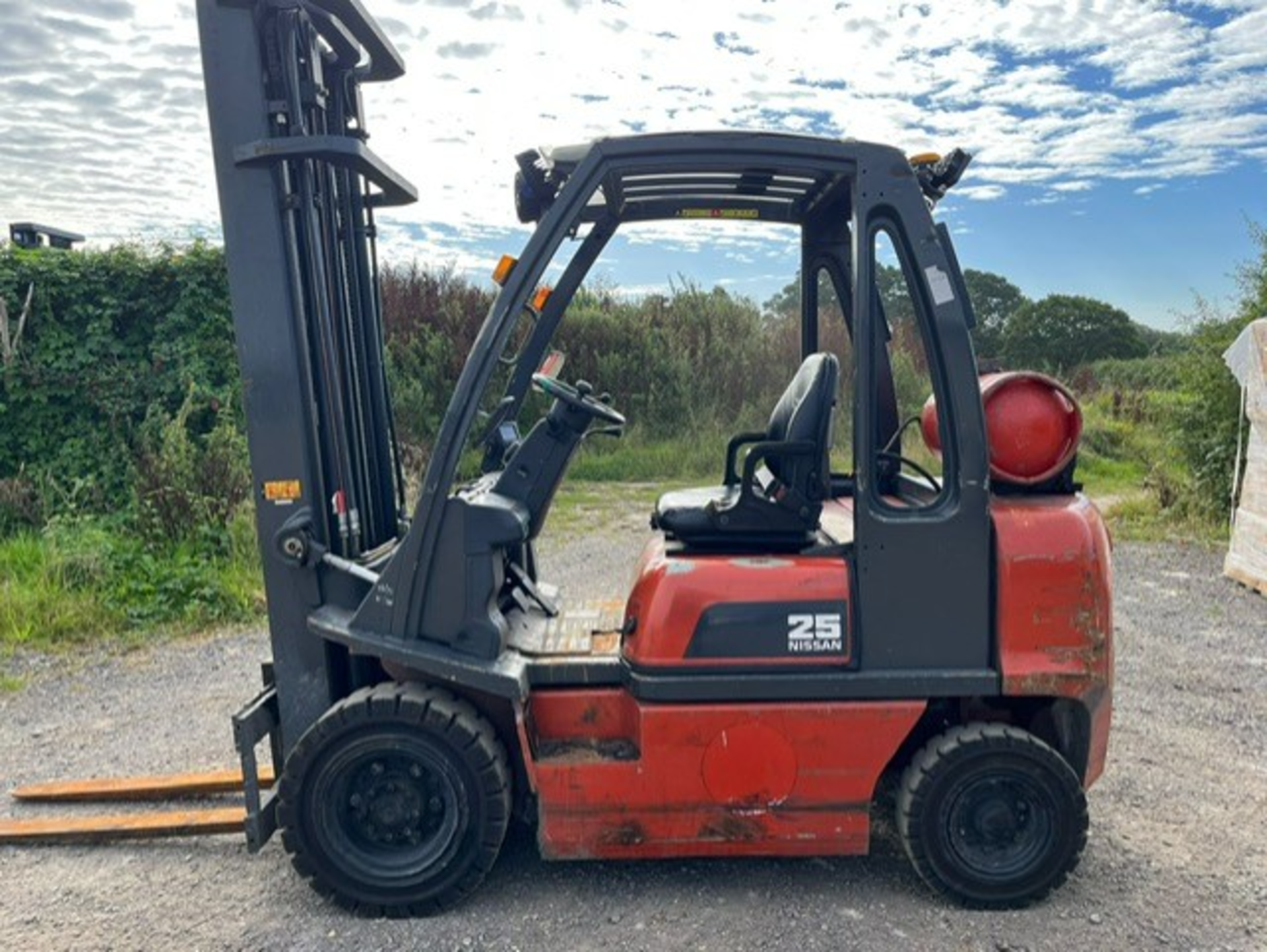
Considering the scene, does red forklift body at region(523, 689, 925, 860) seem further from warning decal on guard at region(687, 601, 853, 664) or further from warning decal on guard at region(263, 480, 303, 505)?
warning decal on guard at region(263, 480, 303, 505)

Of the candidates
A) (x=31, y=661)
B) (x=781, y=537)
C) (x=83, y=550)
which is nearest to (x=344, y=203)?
(x=781, y=537)

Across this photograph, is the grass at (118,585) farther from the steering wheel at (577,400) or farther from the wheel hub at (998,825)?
the wheel hub at (998,825)

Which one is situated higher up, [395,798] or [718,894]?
[395,798]

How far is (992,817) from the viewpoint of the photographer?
3.50 meters

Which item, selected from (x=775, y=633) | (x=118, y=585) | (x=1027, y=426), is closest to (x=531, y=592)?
(x=775, y=633)

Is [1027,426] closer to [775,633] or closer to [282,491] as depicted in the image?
[775,633]

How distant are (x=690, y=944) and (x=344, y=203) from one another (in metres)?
3.26

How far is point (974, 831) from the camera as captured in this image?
3.52 meters

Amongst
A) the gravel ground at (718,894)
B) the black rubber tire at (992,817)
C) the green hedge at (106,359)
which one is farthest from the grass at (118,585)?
the black rubber tire at (992,817)

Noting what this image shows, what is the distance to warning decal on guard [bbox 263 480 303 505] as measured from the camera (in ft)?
12.1

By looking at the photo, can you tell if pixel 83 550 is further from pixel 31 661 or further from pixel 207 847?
pixel 207 847

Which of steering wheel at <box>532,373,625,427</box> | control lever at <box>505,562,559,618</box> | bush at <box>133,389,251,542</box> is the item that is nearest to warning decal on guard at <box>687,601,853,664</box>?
steering wheel at <box>532,373,625,427</box>

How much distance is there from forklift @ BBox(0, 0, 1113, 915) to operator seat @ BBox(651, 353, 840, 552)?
0.01m

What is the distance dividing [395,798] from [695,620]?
1270mm
